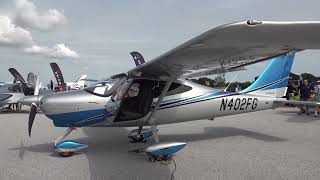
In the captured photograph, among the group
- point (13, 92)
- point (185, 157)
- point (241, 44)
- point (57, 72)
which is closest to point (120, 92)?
point (185, 157)

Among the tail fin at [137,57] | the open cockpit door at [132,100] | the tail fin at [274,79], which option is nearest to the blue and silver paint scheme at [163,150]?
the open cockpit door at [132,100]

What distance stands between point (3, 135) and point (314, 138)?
8.32 metres

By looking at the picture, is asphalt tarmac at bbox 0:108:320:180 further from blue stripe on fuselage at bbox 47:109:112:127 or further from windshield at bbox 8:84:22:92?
windshield at bbox 8:84:22:92

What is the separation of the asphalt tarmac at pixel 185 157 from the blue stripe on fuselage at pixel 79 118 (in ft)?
2.11

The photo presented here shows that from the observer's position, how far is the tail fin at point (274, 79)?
790cm

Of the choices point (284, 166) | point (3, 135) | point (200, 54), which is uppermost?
point (200, 54)

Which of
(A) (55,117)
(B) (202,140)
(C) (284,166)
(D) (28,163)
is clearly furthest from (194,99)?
(D) (28,163)

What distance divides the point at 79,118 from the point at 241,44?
372cm

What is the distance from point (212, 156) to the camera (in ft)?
19.0

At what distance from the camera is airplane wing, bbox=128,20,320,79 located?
101 inches

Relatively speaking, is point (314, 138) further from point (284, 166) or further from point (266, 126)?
point (284, 166)

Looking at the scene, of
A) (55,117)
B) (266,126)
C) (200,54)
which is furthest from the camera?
(266,126)

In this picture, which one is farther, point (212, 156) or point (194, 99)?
point (194, 99)

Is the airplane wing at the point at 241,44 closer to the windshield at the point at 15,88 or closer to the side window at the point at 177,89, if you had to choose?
the side window at the point at 177,89
